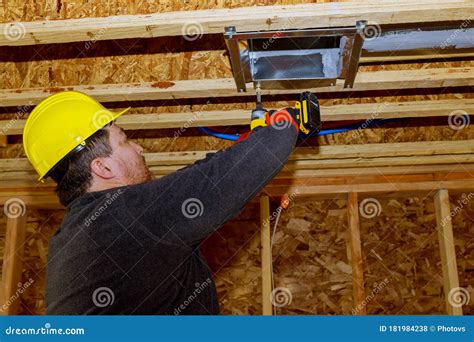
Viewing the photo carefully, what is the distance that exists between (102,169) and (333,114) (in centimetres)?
144

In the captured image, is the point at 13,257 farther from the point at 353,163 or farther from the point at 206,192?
the point at 206,192

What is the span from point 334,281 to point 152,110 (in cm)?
188

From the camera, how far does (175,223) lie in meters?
1.65

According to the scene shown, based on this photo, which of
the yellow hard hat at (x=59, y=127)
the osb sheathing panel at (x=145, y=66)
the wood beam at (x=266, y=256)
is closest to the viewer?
the yellow hard hat at (x=59, y=127)

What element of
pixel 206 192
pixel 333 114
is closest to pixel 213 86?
pixel 333 114

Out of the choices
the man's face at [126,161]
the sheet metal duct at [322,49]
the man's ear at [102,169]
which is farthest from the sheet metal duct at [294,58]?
the man's ear at [102,169]

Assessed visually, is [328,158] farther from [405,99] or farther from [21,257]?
[21,257]

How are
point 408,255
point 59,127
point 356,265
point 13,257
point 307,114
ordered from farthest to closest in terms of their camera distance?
point 408,255
point 13,257
point 356,265
point 59,127
point 307,114

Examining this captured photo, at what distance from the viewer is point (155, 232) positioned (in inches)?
65.8

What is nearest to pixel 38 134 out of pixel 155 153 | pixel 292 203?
pixel 155 153

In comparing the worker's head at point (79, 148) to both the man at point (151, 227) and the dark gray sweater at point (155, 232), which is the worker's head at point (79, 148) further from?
the dark gray sweater at point (155, 232)

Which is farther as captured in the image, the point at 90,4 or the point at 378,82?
the point at 378,82

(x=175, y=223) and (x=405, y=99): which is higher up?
(x=405, y=99)

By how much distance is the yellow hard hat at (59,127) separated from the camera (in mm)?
2230
